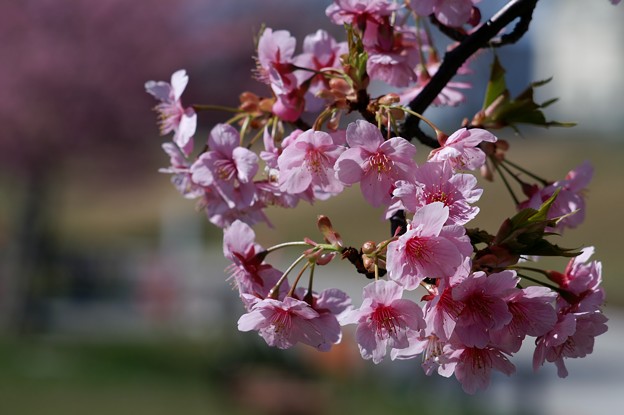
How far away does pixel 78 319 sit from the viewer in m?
A: 14.6

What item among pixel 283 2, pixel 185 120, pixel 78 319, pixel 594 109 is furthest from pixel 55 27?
pixel 594 109

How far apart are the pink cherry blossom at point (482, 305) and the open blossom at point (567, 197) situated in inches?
12.3

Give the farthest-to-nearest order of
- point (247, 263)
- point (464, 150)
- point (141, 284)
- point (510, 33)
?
point (141, 284)
point (510, 33)
point (247, 263)
point (464, 150)

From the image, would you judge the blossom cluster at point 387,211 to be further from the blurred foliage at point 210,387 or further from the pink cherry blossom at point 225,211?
the blurred foliage at point 210,387

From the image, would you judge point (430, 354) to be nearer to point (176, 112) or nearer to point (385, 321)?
point (385, 321)

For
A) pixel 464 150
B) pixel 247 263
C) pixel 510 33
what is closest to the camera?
pixel 464 150

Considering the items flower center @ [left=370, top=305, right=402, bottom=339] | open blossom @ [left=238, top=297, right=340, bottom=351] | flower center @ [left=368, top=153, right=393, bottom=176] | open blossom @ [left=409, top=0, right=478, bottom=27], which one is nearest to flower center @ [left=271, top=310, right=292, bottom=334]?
open blossom @ [left=238, top=297, right=340, bottom=351]

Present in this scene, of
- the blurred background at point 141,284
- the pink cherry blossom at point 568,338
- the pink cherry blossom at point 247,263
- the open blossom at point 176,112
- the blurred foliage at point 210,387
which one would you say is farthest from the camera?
the blurred background at point 141,284

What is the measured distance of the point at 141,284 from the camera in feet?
51.1

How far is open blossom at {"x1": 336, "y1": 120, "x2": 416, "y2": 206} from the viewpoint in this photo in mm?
1074

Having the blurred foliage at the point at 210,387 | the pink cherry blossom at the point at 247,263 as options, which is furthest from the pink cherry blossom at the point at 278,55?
the blurred foliage at the point at 210,387

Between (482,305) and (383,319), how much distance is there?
0.43ft

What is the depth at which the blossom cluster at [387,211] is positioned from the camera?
1040 mm

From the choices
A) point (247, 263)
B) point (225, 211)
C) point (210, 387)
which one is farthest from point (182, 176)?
point (210, 387)
